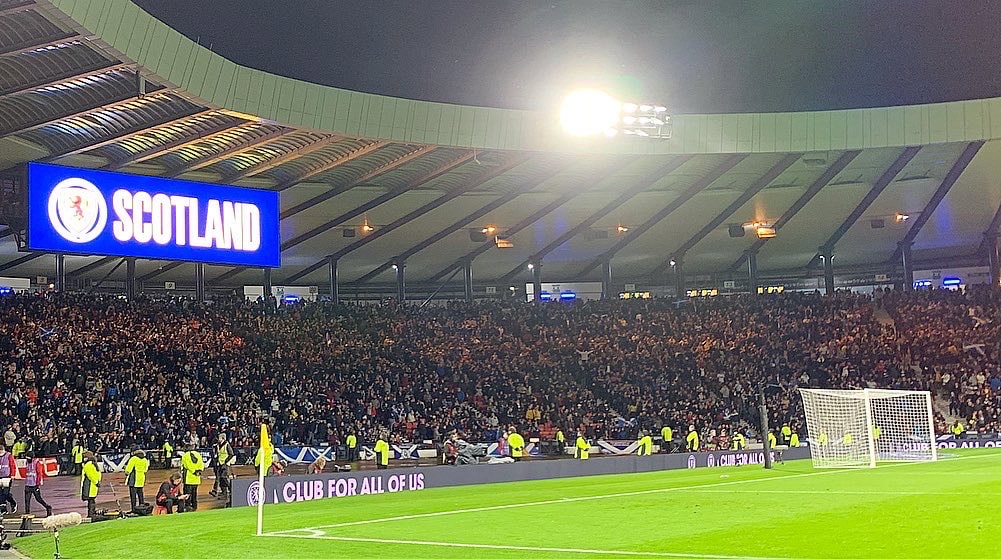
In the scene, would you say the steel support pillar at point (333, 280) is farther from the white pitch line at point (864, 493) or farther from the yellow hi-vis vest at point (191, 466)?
the white pitch line at point (864, 493)

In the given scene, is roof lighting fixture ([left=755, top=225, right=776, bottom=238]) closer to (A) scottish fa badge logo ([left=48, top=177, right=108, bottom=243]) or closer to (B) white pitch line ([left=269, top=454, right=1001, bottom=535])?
(B) white pitch line ([left=269, top=454, right=1001, bottom=535])

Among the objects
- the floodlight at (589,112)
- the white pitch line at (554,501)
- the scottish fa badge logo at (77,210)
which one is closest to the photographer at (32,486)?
the scottish fa badge logo at (77,210)

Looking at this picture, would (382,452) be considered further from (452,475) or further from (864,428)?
(864,428)

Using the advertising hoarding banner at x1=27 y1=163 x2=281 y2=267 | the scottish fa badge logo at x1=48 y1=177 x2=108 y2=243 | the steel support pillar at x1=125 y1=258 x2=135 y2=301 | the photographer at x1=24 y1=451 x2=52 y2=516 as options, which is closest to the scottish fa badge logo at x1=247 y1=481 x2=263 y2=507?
the photographer at x1=24 y1=451 x2=52 y2=516

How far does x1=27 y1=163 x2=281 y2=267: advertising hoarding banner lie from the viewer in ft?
89.3

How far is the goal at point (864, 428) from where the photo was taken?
27.6 meters

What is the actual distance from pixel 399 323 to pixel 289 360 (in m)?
6.35

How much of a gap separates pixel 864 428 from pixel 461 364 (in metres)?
16.6

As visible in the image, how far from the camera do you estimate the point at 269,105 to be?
2777 centimetres

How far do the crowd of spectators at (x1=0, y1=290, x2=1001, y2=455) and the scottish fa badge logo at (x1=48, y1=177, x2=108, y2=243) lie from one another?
4.85 m

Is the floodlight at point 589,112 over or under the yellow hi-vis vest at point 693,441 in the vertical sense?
over

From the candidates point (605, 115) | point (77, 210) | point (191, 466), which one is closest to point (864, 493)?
point (191, 466)

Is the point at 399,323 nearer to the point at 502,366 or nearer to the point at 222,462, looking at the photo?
the point at 502,366

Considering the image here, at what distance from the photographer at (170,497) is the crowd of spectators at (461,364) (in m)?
6.84
